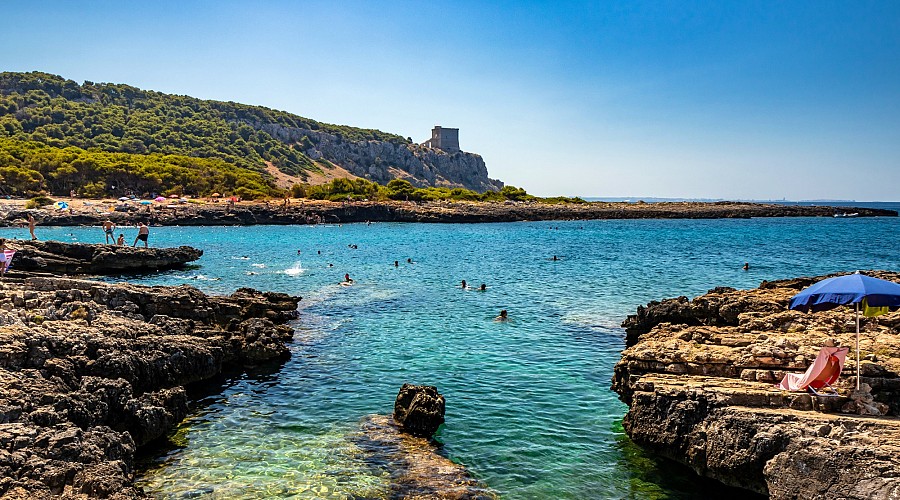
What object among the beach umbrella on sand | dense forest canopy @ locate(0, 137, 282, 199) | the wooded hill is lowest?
the beach umbrella on sand

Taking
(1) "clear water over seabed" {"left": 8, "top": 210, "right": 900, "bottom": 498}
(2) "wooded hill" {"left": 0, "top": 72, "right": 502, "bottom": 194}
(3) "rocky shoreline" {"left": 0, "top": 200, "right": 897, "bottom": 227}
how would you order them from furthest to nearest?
(2) "wooded hill" {"left": 0, "top": 72, "right": 502, "bottom": 194}, (3) "rocky shoreline" {"left": 0, "top": 200, "right": 897, "bottom": 227}, (1) "clear water over seabed" {"left": 8, "top": 210, "right": 900, "bottom": 498}

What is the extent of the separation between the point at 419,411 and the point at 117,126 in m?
177

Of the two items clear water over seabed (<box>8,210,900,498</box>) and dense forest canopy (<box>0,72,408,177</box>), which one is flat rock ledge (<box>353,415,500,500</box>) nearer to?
clear water over seabed (<box>8,210,900,498</box>)

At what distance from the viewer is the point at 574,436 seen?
43.4 ft

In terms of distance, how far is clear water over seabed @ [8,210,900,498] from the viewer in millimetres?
11211

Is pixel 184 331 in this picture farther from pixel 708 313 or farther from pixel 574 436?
pixel 708 313

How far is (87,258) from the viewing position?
120 feet

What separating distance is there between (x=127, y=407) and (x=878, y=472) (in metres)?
13.9

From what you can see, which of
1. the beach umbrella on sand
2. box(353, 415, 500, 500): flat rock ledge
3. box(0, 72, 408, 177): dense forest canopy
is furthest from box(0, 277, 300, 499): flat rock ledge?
box(0, 72, 408, 177): dense forest canopy

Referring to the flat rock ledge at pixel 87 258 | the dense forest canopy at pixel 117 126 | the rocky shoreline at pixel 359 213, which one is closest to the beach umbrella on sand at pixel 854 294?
the flat rock ledge at pixel 87 258

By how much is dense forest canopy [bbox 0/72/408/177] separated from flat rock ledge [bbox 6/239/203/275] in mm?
112726

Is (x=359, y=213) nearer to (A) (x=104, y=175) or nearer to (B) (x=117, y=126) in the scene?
(A) (x=104, y=175)

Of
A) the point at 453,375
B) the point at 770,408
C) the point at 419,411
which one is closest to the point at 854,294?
the point at 770,408

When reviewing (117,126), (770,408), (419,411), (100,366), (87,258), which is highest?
A: (117,126)
